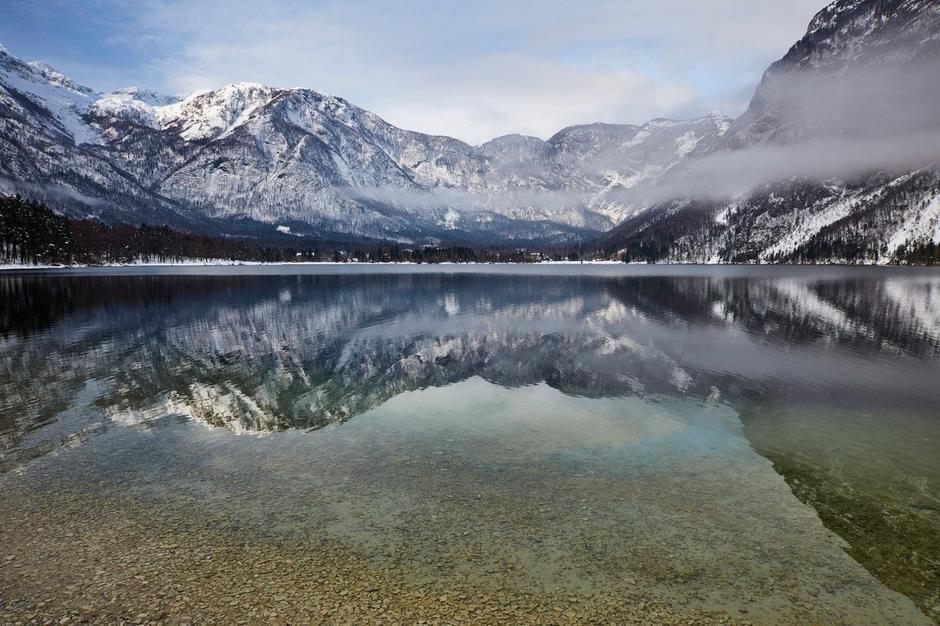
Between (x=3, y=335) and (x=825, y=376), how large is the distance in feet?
254

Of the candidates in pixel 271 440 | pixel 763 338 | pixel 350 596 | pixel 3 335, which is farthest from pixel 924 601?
pixel 3 335

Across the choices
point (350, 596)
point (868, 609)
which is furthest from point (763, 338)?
point (350, 596)

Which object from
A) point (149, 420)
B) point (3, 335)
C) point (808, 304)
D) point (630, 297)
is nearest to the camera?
point (149, 420)

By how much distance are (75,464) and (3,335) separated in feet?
152

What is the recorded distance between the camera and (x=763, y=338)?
53.8m

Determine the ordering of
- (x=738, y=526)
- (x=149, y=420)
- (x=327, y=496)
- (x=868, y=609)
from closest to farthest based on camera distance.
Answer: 1. (x=868, y=609)
2. (x=738, y=526)
3. (x=327, y=496)
4. (x=149, y=420)

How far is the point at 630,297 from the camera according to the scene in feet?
339

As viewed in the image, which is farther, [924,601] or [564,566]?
[564,566]

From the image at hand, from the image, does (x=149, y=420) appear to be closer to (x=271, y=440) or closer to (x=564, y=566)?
(x=271, y=440)

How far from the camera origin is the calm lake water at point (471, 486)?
12.8m

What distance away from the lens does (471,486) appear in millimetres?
19297

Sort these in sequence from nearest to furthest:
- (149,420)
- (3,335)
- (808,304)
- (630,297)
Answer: (149,420) < (3,335) < (808,304) < (630,297)

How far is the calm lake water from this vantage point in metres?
12.8

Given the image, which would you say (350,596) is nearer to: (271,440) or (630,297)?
(271,440)
